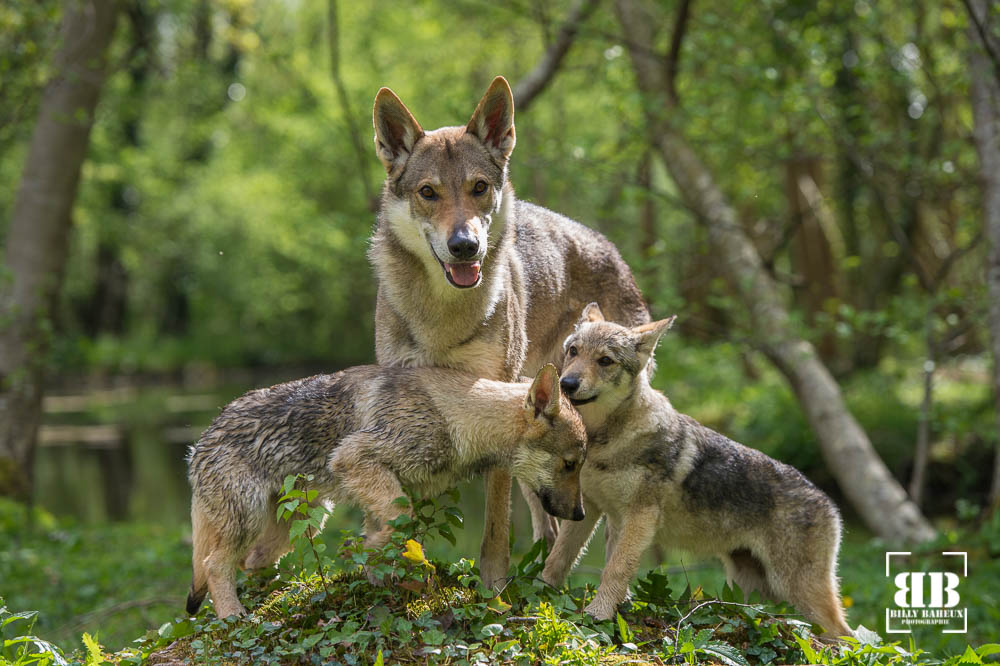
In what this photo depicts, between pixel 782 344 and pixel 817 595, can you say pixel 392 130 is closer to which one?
pixel 817 595

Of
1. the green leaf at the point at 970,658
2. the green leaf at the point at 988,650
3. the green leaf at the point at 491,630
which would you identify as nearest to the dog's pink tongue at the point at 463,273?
the green leaf at the point at 491,630

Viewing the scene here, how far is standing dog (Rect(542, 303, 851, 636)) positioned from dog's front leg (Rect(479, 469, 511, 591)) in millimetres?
365

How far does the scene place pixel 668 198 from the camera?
36.8ft

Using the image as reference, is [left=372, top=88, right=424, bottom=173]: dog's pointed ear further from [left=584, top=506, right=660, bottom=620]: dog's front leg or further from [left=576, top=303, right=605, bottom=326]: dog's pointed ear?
[left=584, top=506, right=660, bottom=620]: dog's front leg

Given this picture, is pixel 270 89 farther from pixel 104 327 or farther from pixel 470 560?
pixel 470 560

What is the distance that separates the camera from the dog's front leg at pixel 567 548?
5824mm

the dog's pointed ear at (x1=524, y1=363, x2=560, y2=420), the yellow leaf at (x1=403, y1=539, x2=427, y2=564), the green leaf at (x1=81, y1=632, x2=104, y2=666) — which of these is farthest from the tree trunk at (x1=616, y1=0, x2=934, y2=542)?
the green leaf at (x1=81, y1=632, x2=104, y2=666)

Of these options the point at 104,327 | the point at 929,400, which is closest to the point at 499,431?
the point at 929,400

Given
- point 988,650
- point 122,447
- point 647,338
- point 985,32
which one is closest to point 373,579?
point 647,338

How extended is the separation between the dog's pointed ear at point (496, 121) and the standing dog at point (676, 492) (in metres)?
1.24

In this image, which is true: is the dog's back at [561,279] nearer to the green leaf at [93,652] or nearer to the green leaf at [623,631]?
the green leaf at [623,631]

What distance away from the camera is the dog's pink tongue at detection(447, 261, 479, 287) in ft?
16.8

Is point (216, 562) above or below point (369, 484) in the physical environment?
below

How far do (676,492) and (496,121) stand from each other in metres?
2.48
